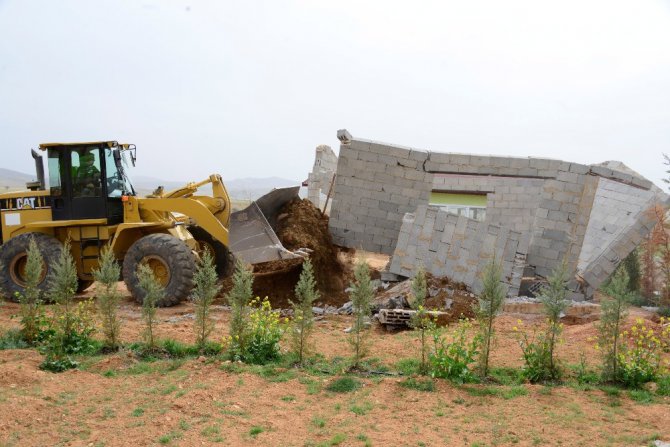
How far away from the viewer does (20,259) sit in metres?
13.0

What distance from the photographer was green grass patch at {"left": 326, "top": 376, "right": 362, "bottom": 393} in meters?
7.08

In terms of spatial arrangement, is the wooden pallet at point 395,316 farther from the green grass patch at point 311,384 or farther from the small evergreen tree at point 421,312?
the green grass patch at point 311,384

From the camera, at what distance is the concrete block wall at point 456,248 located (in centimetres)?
1220

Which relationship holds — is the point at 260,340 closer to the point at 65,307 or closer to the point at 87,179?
the point at 65,307

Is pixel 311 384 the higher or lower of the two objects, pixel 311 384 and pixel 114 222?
the lower

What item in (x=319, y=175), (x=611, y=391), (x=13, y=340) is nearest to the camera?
(x=611, y=391)

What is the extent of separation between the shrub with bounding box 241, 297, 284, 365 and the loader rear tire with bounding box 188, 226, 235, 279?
5837 millimetres

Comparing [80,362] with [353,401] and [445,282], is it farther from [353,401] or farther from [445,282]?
[445,282]

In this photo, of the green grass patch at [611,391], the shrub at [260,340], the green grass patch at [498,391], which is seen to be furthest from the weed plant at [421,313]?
the green grass patch at [611,391]

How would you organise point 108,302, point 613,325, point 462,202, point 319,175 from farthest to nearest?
point 319,175, point 462,202, point 108,302, point 613,325

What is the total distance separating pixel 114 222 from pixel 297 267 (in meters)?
3.91

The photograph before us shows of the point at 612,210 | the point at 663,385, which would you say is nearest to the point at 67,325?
the point at 663,385

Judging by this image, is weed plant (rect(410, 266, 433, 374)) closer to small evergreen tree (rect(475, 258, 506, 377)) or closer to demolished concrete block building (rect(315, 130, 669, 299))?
small evergreen tree (rect(475, 258, 506, 377))

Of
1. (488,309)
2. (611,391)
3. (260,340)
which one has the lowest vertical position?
(260,340)
